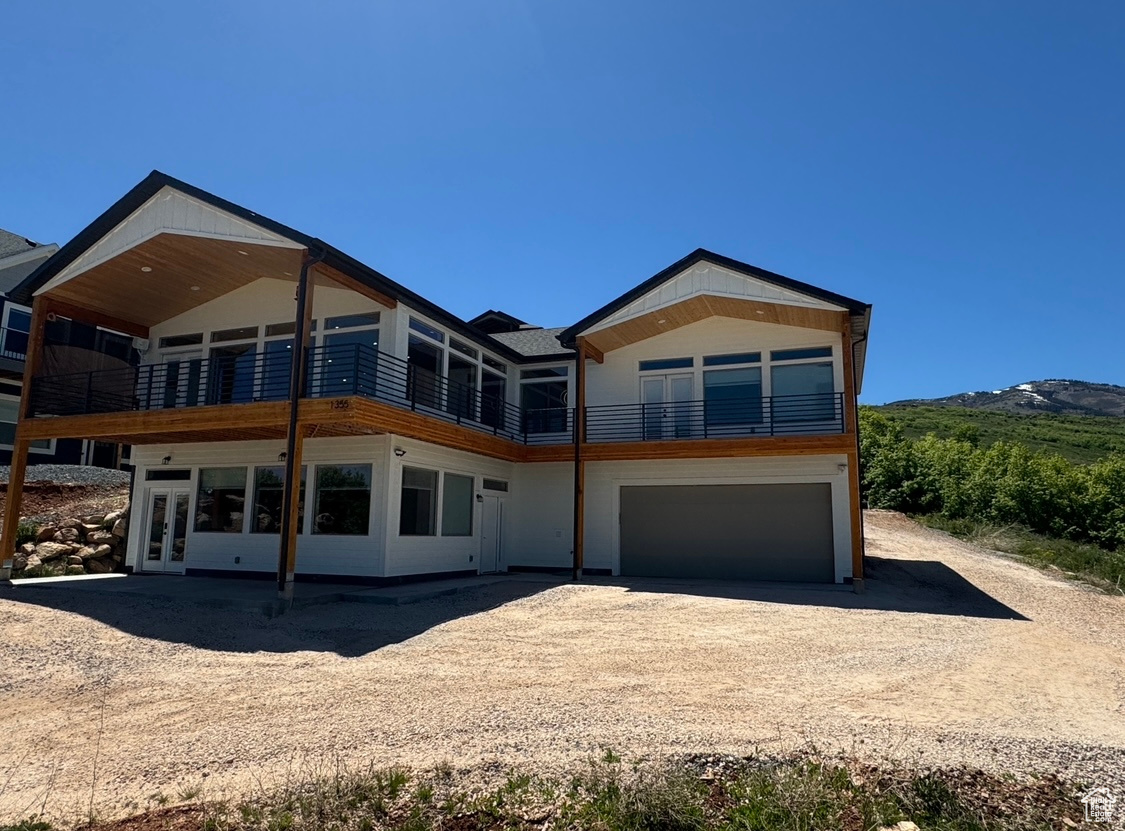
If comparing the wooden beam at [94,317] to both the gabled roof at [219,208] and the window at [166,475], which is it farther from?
the window at [166,475]

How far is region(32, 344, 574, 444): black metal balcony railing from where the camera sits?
14.3 metres

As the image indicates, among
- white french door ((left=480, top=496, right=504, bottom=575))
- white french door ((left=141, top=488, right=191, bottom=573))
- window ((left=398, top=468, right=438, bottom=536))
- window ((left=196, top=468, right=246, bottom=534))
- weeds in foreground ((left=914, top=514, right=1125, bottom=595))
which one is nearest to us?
window ((left=398, top=468, right=438, bottom=536))

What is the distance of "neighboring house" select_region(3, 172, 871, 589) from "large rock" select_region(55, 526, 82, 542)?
195 centimetres

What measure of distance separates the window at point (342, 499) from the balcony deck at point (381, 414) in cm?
82

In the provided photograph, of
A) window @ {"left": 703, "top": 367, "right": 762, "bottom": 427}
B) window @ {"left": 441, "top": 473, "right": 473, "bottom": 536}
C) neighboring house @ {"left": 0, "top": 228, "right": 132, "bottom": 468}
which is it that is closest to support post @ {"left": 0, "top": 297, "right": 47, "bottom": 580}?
neighboring house @ {"left": 0, "top": 228, "right": 132, "bottom": 468}

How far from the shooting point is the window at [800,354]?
1709 cm

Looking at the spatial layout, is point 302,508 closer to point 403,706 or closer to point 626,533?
point 626,533

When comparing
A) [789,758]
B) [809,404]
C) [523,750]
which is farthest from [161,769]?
[809,404]

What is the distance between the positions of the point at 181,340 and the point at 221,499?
4229mm

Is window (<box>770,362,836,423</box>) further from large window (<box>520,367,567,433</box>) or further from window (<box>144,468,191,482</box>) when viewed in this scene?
window (<box>144,468,191,482</box>)

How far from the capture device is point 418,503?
14.9 metres

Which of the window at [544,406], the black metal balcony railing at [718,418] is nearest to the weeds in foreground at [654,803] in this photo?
the black metal balcony railing at [718,418]

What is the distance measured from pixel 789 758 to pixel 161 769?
443 cm

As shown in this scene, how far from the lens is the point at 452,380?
1673 centimetres
